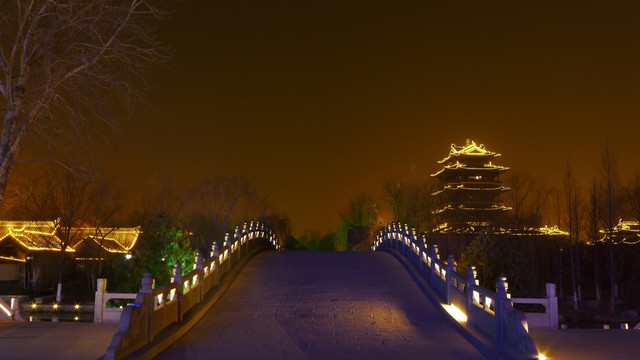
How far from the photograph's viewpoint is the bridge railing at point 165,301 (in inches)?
328

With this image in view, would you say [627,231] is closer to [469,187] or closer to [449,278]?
[469,187]

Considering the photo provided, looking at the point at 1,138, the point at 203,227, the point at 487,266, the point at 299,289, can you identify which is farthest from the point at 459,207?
the point at 1,138

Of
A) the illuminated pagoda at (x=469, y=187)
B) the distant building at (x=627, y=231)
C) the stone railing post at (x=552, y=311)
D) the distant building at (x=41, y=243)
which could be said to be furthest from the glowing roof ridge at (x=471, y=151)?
the stone railing post at (x=552, y=311)

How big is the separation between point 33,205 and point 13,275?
4.61m

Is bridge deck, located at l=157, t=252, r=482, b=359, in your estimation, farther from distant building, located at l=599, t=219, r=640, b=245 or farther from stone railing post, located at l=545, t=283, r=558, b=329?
distant building, located at l=599, t=219, r=640, b=245

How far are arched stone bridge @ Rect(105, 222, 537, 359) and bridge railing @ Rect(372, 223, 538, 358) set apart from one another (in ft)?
0.08

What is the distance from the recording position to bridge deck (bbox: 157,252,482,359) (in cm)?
945

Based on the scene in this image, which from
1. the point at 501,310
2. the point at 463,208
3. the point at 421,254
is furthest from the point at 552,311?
the point at 463,208

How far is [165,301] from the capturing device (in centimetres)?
1066

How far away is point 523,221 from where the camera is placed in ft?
145

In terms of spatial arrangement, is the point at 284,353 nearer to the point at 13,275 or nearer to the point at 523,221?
the point at 13,275

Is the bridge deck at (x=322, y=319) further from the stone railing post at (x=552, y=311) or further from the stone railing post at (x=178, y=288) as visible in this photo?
the stone railing post at (x=552, y=311)

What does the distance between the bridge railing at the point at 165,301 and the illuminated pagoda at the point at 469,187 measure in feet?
100

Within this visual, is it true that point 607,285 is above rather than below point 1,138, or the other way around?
below
